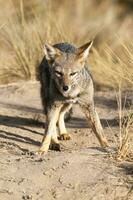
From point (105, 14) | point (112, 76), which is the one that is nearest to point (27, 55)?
point (112, 76)

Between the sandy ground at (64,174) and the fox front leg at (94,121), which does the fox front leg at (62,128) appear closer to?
the sandy ground at (64,174)

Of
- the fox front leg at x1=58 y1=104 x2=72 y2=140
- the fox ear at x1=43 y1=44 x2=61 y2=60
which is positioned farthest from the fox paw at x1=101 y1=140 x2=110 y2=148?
the fox ear at x1=43 y1=44 x2=61 y2=60

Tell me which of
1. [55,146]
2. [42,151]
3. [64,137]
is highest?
[42,151]

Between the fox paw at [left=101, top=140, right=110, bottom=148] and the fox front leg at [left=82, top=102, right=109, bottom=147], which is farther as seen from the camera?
the fox front leg at [left=82, top=102, right=109, bottom=147]

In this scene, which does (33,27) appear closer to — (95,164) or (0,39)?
(0,39)

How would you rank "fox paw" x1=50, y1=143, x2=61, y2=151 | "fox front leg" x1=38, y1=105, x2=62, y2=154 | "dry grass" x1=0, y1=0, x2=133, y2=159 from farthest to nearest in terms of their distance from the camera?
1. "dry grass" x1=0, y1=0, x2=133, y2=159
2. "fox paw" x1=50, y1=143, x2=61, y2=151
3. "fox front leg" x1=38, y1=105, x2=62, y2=154

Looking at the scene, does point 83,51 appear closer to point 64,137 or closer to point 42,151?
point 42,151

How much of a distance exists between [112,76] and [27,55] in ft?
5.09

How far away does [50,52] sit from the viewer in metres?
7.01

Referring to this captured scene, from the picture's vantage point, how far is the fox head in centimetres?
682

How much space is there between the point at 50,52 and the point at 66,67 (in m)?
0.27

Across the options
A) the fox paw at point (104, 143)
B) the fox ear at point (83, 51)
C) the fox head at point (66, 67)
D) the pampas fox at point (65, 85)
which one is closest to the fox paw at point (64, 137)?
the pampas fox at point (65, 85)

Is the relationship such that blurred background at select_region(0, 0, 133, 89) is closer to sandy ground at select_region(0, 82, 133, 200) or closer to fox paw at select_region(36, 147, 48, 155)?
fox paw at select_region(36, 147, 48, 155)

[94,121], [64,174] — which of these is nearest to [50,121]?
[94,121]
